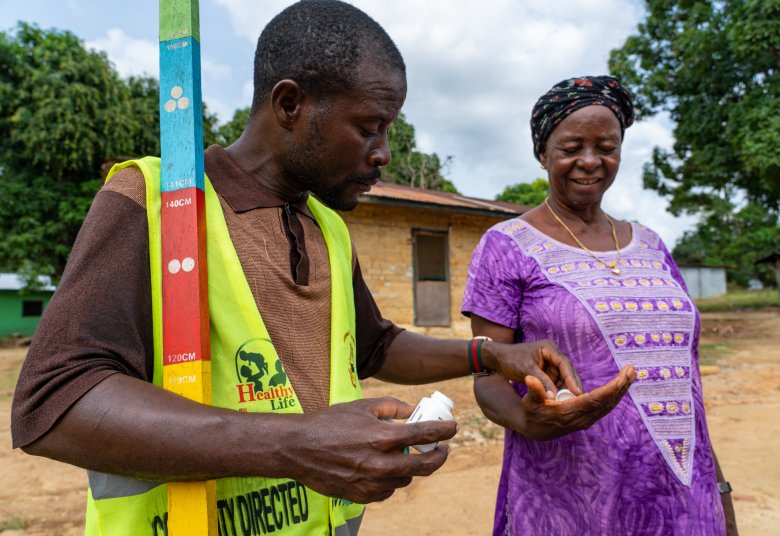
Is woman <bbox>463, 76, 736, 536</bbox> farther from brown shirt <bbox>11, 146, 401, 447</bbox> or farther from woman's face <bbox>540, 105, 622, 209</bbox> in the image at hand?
brown shirt <bbox>11, 146, 401, 447</bbox>

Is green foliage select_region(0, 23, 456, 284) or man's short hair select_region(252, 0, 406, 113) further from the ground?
green foliage select_region(0, 23, 456, 284)

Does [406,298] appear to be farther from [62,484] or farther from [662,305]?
[662,305]

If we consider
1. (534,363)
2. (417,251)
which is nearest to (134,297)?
(534,363)

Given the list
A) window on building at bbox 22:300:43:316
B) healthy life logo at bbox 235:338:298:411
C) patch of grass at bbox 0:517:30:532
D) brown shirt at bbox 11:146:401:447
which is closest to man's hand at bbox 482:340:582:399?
brown shirt at bbox 11:146:401:447

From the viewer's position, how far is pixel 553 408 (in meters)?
1.39

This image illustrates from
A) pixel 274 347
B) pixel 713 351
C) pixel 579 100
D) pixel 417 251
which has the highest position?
pixel 417 251

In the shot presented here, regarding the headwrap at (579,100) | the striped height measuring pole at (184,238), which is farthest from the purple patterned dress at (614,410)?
the striped height measuring pole at (184,238)

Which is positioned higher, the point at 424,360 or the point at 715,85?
the point at 715,85

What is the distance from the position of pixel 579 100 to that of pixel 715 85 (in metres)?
15.6

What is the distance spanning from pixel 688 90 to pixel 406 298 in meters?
10.6

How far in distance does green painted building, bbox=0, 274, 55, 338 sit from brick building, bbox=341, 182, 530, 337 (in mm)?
19132

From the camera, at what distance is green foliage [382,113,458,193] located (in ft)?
80.9

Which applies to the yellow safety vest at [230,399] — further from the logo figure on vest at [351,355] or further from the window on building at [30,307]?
the window on building at [30,307]

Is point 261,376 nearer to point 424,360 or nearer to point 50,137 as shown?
point 424,360
